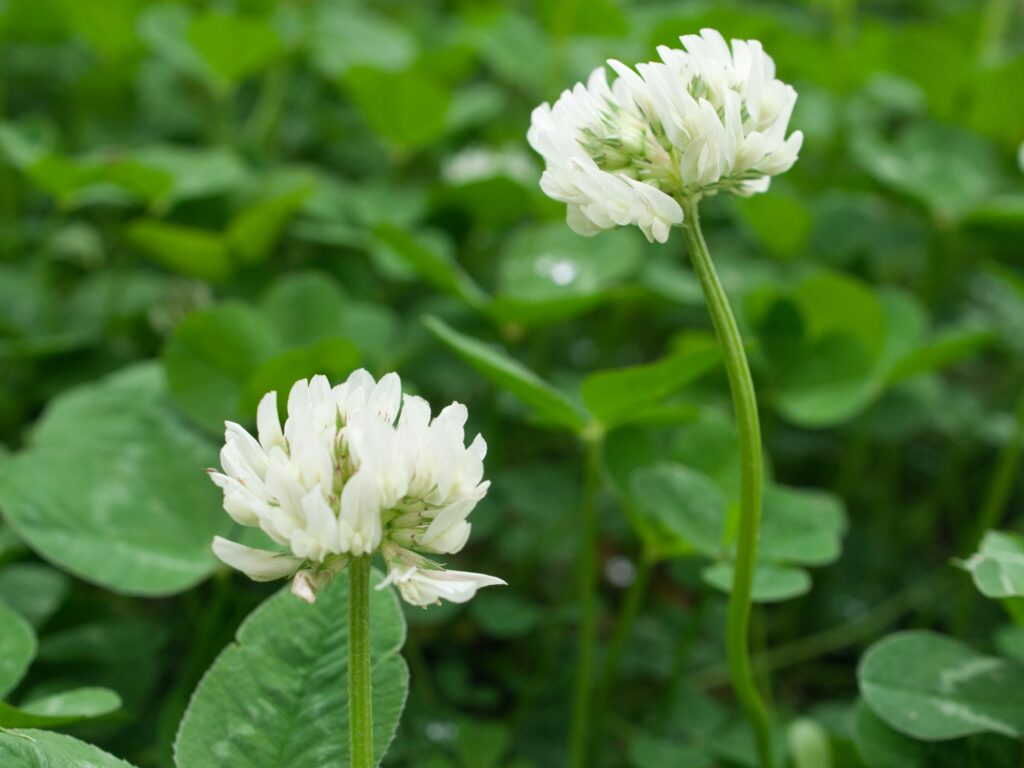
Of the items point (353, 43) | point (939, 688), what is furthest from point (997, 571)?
point (353, 43)

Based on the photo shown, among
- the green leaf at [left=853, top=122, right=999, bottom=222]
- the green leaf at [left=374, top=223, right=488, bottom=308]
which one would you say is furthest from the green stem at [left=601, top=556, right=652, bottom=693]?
the green leaf at [left=853, top=122, right=999, bottom=222]

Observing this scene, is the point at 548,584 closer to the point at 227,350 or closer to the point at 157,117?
the point at 227,350

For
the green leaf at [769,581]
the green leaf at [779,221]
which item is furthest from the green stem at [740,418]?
the green leaf at [779,221]

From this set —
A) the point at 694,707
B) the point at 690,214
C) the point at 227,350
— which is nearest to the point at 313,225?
the point at 227,350

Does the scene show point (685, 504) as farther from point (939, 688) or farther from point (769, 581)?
point (939, 688)

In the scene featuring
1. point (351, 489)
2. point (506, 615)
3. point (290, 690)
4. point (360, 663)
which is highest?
point (351, 489)

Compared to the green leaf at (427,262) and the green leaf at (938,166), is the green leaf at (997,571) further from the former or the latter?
the green leaf at (938,166)
